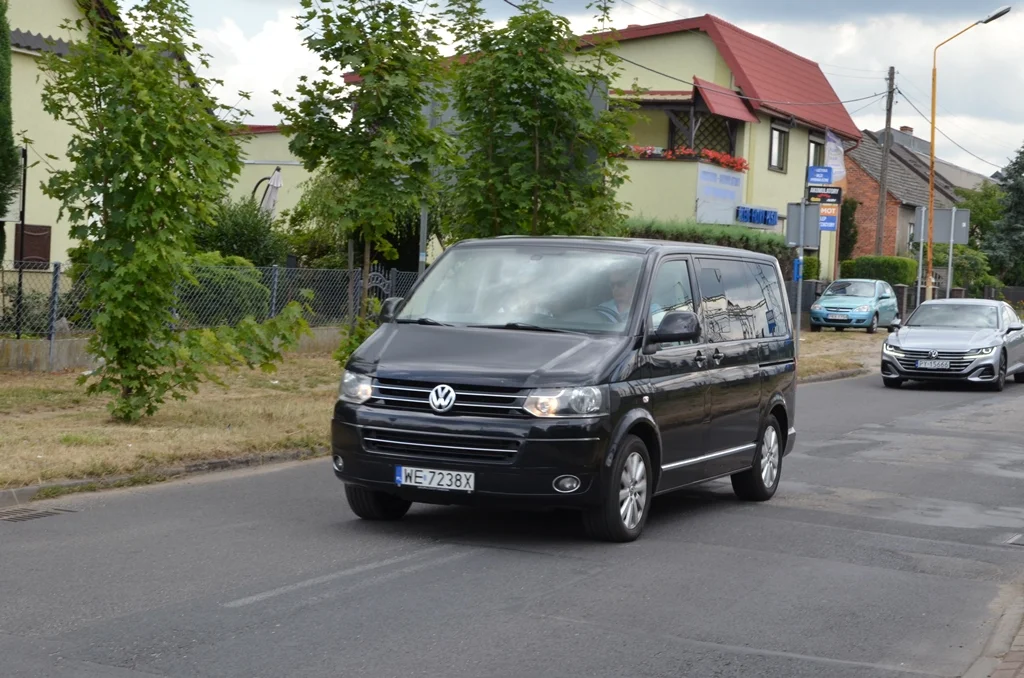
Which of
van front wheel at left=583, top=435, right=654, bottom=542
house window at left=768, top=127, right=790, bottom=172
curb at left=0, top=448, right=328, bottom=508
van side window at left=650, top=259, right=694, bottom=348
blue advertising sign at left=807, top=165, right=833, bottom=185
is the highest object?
house window at left=768, top=127, right=790, bottom=172

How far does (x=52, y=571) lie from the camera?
7.54 meters

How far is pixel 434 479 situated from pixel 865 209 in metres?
62.1

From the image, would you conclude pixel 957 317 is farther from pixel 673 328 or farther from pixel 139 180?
pixel 673 328

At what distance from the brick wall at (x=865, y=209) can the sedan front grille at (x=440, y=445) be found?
199ft

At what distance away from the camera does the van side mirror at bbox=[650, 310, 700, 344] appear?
914cm

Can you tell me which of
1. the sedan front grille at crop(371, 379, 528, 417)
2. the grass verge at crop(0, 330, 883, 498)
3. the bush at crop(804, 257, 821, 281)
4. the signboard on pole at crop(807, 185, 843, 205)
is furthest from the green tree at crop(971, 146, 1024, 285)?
the sedan front grille at crop(371, 379, 528, 417)

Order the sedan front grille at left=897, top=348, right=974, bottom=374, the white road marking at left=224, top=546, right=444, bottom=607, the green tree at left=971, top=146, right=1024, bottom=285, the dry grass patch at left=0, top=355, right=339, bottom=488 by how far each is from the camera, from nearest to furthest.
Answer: the white road marking at left=224, top=546, right=444, bottom=607 < the dry grass patch at left=0, top=355, right=339, bottom=488 < the sedan front grille at left=897, top=348, right=974, bottom=374 < the green tree at left=971, top=146, right=1024, bottom=285

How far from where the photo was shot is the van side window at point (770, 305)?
1128 cm

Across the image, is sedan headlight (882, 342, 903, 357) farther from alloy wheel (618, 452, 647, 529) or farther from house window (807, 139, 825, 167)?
house window (807, 139, 825, 167)

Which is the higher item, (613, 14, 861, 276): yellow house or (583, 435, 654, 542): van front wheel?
(613, 14, 861, 276): yellow house

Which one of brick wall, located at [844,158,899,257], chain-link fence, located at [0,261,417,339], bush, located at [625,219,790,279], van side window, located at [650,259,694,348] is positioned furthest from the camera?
brick wall, located at [844,158,899,257]

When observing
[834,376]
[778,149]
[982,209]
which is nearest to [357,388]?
[834,376]

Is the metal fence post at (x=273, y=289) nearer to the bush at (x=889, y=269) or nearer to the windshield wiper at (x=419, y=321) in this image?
the windshield wiper at (x=419, y=321)

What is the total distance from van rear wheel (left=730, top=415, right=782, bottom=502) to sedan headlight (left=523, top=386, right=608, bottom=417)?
293cm
